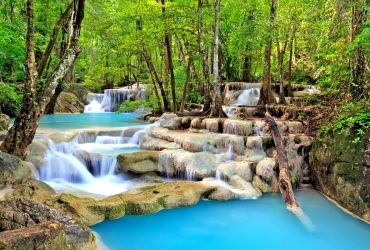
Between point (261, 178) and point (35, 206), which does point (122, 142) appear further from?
point (35, 206)

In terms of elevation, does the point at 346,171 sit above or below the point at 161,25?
below

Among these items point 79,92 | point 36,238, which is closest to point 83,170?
point 36,238

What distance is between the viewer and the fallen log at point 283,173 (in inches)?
220

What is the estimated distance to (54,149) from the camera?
7.58 m

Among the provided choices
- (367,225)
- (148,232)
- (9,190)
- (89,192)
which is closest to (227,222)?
(148,232)

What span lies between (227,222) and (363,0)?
5554 mm

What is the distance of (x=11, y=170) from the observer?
5441 millimetres

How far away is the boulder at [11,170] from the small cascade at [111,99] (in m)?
16.2

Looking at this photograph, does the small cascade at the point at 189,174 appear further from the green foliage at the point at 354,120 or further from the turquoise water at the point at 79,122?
the turquoise water at the point at 79,122

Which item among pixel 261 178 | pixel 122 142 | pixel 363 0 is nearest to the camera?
pixel 363 0

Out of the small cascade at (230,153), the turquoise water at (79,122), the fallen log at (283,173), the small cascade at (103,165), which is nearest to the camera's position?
the fallen log at (283,173)

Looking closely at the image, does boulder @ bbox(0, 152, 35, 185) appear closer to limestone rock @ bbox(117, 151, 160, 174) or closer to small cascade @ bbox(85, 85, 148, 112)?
limestone rock @ bbox(117, 151, 160, 174)

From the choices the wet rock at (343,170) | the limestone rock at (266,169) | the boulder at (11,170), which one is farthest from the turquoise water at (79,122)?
the wet rock at (343,170)

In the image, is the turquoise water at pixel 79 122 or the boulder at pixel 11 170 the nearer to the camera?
the boulder at pixel 11 170
